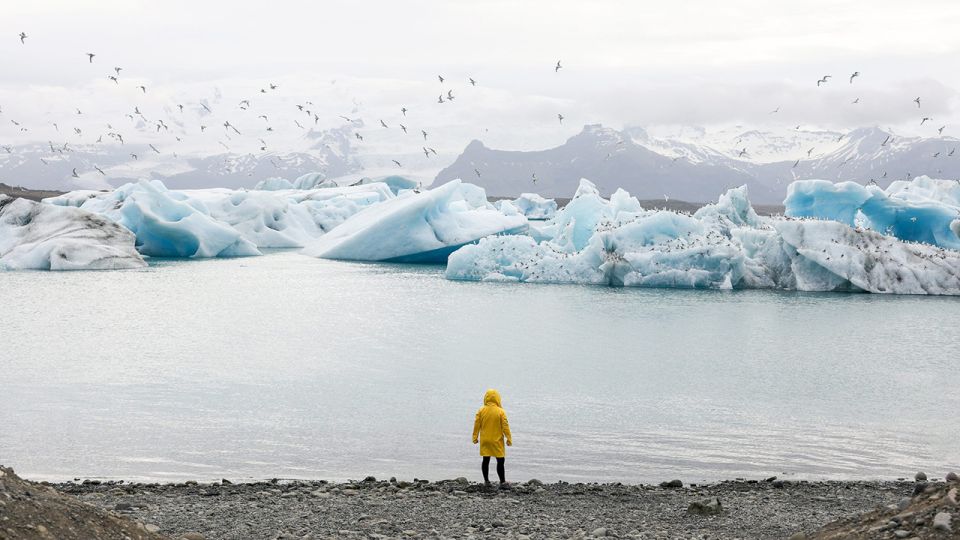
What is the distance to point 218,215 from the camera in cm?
3997

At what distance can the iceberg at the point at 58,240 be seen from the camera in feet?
92.1

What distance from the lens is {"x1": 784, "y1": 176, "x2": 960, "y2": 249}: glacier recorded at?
27.4 meters

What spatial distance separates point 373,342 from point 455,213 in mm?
16491

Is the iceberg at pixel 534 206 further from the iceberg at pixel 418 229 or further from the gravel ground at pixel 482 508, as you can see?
the gravel ground at pixel 482 508

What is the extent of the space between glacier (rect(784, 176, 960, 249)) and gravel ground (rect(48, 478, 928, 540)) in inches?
857

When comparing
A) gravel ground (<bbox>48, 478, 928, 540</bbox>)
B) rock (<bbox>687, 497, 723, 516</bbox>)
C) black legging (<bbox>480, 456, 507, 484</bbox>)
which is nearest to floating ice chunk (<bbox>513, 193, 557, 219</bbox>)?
gravel ground (<bbox>48, 478, 928, 540</bbox>)

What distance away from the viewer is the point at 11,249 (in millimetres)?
28688

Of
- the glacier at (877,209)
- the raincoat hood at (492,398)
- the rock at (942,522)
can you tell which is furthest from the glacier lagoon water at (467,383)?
the glacier at (877,209)

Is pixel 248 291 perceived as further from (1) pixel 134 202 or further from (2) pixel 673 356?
(2) pixel 673 356

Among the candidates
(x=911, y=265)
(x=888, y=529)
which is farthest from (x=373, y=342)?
(x=911, y=265)

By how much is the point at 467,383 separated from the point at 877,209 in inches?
780

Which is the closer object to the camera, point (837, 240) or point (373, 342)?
point (373, 342)

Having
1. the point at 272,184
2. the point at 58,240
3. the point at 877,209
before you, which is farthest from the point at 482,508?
the point at 272,184

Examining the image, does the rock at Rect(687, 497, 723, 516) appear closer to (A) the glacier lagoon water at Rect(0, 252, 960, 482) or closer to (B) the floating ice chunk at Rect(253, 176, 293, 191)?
(A) the glacier lagoon water at Rect(0, 252, 960, 482)
